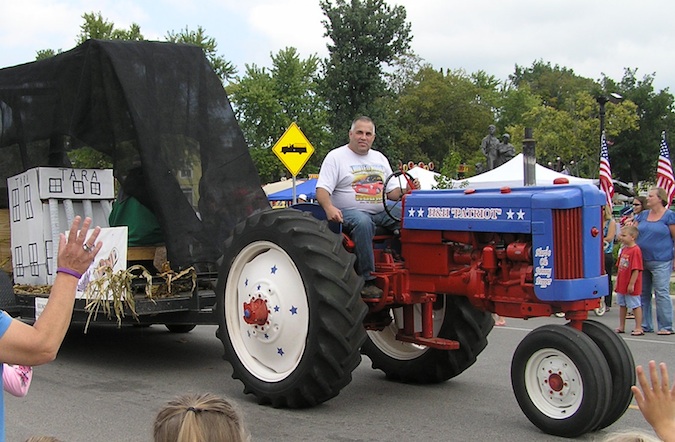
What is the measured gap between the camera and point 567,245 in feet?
17.7

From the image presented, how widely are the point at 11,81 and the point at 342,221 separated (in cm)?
432

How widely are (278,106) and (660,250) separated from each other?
3048cm

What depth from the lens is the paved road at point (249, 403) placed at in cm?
559

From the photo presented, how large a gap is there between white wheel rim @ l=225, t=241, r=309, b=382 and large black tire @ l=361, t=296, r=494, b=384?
4.16ft

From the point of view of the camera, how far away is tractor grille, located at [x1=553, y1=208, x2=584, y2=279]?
17.6 ft

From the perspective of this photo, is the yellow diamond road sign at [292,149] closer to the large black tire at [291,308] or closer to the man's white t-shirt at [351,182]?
the man's white t-shirt at [351,182]

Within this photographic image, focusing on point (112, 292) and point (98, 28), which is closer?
point (112, 292)

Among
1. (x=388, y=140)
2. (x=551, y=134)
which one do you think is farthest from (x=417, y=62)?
(x=388, y=140)

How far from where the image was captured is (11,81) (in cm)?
852

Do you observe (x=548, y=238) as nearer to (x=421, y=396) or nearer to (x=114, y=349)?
(x=421, y=396)

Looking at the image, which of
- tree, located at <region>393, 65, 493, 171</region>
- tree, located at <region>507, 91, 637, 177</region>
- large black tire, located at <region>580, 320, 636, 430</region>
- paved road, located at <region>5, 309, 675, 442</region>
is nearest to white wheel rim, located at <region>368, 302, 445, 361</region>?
paved road, located at <region>5, 309, 675, 442</region>

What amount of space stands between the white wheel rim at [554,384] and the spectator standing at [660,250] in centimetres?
567

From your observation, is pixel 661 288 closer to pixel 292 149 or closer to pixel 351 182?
pixel 351 182

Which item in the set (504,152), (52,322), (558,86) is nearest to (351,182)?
(52,322)
